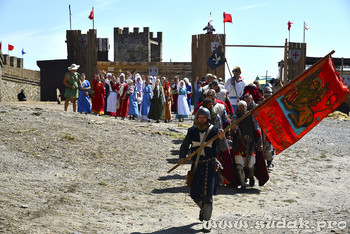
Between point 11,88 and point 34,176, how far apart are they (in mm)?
31773

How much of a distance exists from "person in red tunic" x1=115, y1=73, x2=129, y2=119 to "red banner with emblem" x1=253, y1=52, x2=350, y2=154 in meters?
12.4

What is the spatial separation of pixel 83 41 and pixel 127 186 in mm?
19101

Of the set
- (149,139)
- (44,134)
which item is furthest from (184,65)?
(44,134)

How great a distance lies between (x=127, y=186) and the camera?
31.2 ft

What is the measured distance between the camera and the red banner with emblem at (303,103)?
6.92 metres

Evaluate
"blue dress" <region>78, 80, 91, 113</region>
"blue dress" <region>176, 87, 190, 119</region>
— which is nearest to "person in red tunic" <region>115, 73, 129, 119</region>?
"blue dress" <region>78, 80, 91, 113</region>

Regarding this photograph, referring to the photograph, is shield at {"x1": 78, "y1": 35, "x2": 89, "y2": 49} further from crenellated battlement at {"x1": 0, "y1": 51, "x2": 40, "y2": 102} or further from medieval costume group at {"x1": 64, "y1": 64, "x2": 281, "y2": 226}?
crenellated battlement at {"x1": 0, "y1": 51, "x2": 40, "y2": 102}

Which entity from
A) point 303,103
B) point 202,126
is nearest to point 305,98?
point 303,103

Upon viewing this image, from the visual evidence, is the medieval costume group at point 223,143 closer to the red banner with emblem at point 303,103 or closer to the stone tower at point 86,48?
the red banner with emblem at point 303,103

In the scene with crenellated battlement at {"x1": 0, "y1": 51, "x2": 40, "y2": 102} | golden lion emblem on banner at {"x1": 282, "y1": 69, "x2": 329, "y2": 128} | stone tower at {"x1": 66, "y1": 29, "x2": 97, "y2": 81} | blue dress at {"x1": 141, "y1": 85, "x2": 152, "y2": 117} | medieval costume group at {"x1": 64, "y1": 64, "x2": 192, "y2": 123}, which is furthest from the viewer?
crenellated battlement at {"x1": 0, "y1": 51, "x2": 40, "y2": 102}

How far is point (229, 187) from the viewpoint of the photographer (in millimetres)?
9742

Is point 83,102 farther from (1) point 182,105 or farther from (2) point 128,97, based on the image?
(1) point 182,105

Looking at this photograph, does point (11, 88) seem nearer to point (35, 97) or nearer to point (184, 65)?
point (35, 97)

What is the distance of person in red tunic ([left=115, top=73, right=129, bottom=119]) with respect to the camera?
1936 cm
